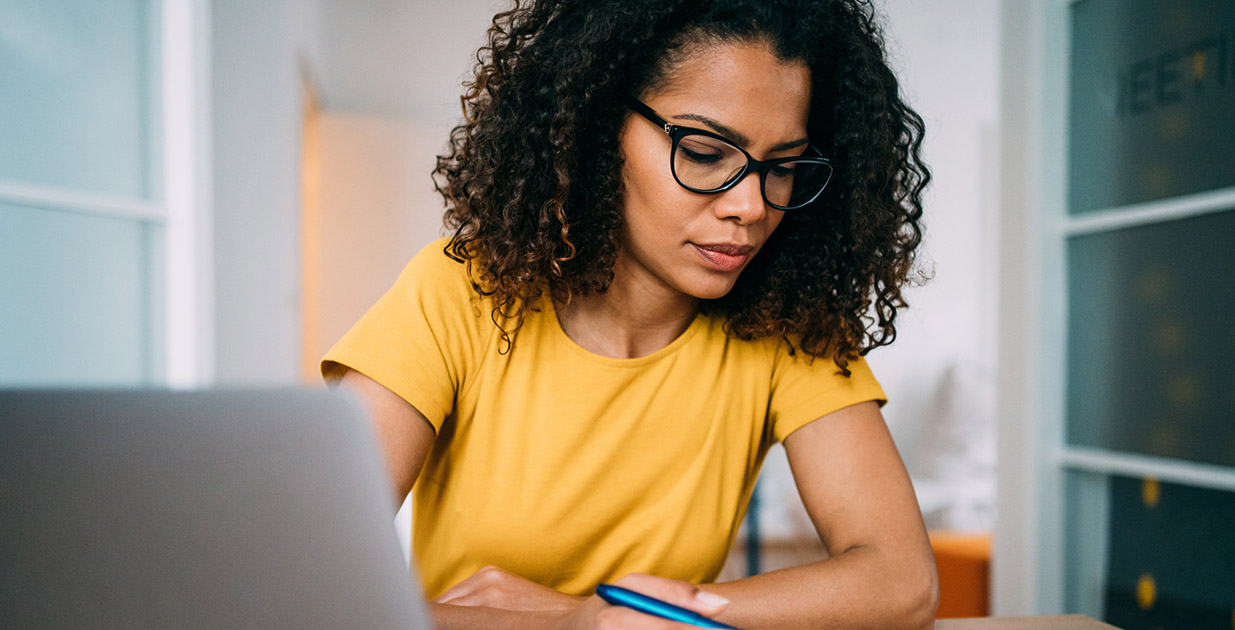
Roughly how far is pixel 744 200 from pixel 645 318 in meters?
0.23

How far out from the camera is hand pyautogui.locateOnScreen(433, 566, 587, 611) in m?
0.87

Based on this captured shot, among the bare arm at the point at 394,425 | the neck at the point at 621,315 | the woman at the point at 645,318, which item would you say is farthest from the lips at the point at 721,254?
the bare arm at the point at 394,425

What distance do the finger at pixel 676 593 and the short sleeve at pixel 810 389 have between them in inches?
13.7

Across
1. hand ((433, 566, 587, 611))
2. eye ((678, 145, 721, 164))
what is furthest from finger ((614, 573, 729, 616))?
eye ((678, 145, 721, 164))

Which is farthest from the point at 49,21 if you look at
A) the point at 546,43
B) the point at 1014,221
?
the point at 1014,221

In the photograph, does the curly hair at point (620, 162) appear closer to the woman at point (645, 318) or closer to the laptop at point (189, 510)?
the woman at point (645, 318)

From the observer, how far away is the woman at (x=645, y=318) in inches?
38.4

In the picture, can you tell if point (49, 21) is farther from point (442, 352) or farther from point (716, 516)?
point (716, 516)

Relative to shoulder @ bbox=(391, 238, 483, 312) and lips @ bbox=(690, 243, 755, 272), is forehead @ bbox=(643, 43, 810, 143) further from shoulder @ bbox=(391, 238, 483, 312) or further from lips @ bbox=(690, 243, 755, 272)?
shoulder @ bbox=(391, 238, 483, 312)

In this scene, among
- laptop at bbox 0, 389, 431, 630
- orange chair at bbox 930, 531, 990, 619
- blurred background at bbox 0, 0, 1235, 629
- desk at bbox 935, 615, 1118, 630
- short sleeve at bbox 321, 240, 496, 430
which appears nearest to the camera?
laptop at bbox 0, 389, 431, 630

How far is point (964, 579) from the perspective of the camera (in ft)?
8.45

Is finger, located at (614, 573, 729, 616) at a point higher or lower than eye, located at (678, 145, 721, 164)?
lower

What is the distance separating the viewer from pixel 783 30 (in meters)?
1.00

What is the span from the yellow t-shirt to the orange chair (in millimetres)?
1730
